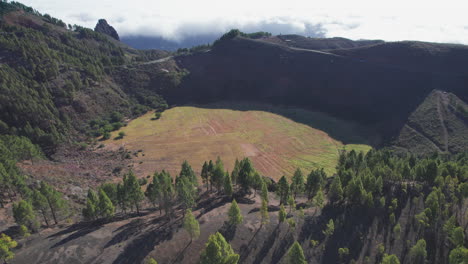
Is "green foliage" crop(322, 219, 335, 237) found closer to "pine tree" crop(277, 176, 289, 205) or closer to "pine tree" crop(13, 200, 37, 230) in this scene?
"pine tree" crop(277, 176, 289, 205)

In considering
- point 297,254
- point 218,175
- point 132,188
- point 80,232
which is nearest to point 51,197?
point 80,232

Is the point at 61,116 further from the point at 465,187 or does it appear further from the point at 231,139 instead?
the point at 465,187

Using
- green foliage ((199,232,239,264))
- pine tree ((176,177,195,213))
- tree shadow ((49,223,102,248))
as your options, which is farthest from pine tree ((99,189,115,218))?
green foliage ((199,232,239,264))

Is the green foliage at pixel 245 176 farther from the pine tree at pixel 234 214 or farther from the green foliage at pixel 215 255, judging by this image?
the green foliage at pixel 215 255

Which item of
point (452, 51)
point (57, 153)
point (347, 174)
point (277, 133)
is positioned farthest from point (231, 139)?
point (452, 51)

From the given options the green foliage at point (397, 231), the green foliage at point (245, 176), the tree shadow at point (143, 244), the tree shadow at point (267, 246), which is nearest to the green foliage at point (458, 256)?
the green foliage at point (397, 231)

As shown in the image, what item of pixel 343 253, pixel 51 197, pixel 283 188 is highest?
pixel 51 197

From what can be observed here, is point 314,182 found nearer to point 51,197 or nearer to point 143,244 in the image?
point 143,244
